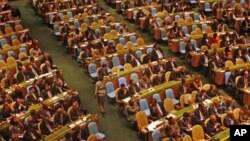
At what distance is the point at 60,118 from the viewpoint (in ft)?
39.4

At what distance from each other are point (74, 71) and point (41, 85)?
107 inches

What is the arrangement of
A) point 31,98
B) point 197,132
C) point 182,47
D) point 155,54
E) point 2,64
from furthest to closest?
1. point 182,47
2. point 155,54
3. point 2,64
4. point 31,98
5. point 197,132

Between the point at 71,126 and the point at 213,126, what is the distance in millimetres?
3647

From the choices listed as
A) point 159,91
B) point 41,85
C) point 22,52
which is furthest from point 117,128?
point 22,52

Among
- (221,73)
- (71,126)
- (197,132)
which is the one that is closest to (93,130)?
(71,126)

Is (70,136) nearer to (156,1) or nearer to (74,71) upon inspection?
(74,71)

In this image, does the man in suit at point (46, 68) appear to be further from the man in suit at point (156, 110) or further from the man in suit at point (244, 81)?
the man in suit at point (244, 81)

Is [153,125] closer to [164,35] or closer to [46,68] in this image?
[46,68]

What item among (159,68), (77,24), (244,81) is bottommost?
(244,81)

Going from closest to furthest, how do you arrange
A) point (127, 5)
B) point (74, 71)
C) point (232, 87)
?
1. point (232, 87)
2. point (74, 71)
3. point (127, 5)

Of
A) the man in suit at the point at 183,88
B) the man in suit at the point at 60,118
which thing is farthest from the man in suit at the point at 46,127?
the man in suit at the point at 183,88

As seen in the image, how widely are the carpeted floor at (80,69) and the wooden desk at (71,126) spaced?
82cm

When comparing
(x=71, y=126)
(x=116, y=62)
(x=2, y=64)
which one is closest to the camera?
(x=71, y=126)

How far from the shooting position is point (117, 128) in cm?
1275
